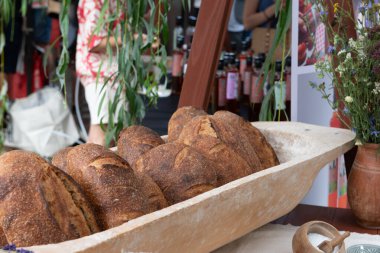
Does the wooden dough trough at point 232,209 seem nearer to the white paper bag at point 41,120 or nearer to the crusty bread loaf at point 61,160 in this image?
the crusty bread loaf at point 61,160

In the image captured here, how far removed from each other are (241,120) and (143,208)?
48 centimetres

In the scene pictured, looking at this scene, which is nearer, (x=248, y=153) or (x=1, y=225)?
(x=1, y=225)

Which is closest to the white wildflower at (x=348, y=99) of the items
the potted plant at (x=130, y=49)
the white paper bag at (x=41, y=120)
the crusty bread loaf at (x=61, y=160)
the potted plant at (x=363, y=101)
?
the potted plant at (x=363, y=101)

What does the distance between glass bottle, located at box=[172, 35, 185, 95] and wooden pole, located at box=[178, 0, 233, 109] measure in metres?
1.24

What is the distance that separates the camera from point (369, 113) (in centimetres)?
141

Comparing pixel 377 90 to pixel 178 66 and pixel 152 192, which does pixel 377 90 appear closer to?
pixel 152 192

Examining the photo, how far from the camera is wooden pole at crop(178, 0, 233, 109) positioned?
179cm

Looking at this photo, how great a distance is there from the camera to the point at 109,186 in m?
1.01

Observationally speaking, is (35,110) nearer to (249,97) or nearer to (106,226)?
(249,97)

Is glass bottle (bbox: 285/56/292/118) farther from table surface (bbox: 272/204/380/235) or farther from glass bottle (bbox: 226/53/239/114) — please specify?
table surface (bbox: 272/204/380/235)

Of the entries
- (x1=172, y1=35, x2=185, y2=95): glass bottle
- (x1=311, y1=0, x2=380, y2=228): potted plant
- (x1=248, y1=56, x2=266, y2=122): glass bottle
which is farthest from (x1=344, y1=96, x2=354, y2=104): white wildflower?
(x1=172, y1=35, x2=185, y2=95): glass bottle

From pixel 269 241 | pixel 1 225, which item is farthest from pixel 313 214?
pixel 1 225

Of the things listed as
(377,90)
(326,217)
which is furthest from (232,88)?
(377,90)

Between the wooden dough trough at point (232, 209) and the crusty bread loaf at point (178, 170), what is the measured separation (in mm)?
67
